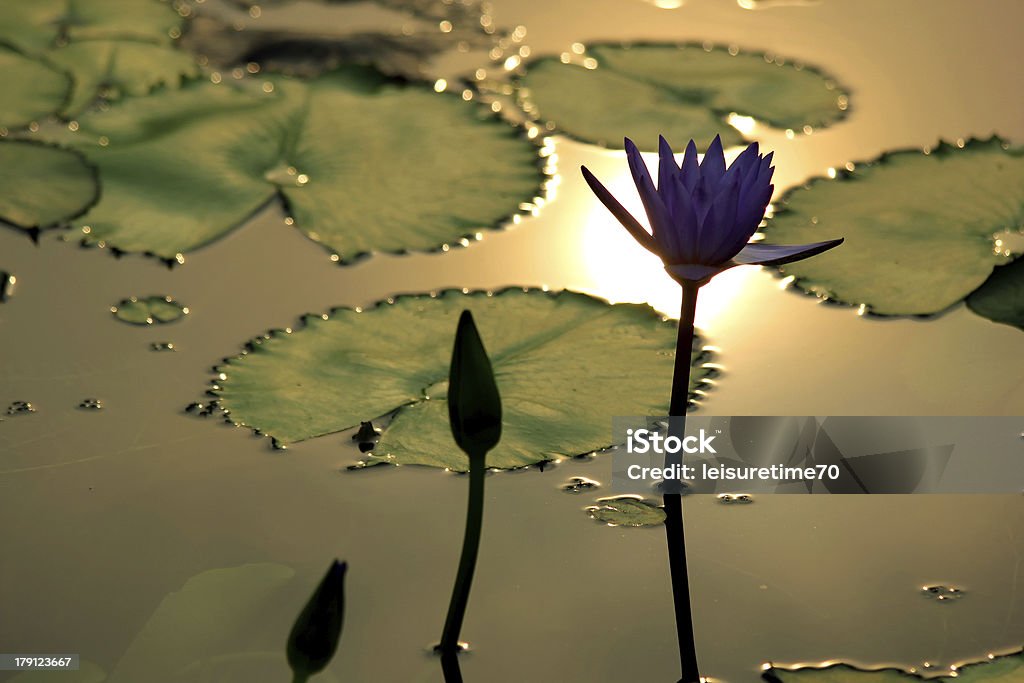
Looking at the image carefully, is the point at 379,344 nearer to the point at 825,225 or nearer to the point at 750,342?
the point at 750,342

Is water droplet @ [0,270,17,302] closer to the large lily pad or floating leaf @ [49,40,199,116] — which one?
floating leaf @ [49,40,199,116]

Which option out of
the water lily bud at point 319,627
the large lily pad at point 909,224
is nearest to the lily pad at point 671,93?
the large lily pad at point 909,224

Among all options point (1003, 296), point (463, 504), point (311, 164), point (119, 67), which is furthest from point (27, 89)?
→ point (1003, 296)

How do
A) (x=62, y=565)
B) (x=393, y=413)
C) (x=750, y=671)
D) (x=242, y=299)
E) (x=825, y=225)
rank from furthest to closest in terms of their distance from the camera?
(x=825, y=225) < (x=242, y=299) < (x=393, y=413) < (x=62, y=565) < (x=750, y=671)

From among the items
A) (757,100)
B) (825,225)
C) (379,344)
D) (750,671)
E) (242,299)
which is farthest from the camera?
(757,100)

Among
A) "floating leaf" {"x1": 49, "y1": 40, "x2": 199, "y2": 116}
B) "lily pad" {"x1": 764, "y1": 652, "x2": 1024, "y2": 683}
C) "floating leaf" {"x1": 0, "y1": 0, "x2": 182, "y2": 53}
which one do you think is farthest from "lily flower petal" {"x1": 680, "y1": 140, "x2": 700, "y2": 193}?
"floating leaf" {"x1": 0, "y1": 0, "x2": 182, "y2": 53}

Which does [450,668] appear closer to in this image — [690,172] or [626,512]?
Answer: [626,512]

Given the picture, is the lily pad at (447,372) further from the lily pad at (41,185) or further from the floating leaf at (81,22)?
the floating leaf at (81,22)

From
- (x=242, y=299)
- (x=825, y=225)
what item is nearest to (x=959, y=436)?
(x=825, y=225)

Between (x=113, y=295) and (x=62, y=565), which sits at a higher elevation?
(x=113, y=295)
